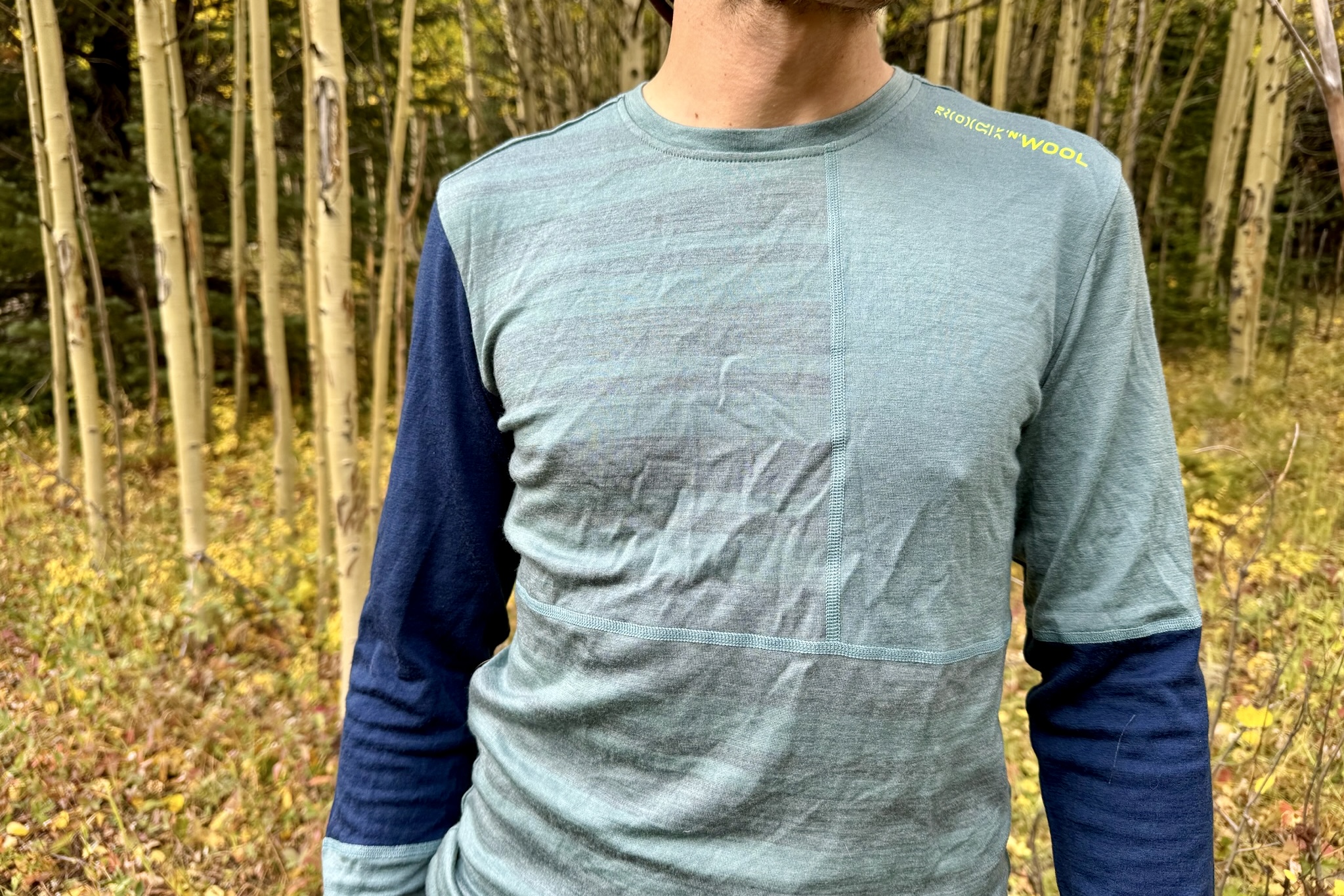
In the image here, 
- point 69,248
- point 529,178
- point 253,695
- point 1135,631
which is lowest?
point 253,695

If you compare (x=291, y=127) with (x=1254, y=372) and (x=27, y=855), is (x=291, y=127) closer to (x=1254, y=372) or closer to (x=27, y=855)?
(x=27, y=855)

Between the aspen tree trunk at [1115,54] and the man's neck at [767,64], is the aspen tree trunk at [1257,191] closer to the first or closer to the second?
the aspen tree trunk at [1115,54]

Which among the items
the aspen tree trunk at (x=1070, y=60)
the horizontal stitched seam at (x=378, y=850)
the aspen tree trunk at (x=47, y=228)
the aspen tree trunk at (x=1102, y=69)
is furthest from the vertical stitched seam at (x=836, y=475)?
the aspen tree trunk at (x=1070, y=60)

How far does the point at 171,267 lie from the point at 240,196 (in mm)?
2032

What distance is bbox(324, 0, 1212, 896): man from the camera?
0.70 m

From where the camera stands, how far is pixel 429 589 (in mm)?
889

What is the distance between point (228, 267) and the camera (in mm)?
7750

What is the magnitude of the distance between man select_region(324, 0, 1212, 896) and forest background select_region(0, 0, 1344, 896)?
1089 millimetres

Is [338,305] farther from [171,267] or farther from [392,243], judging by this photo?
[171,267]

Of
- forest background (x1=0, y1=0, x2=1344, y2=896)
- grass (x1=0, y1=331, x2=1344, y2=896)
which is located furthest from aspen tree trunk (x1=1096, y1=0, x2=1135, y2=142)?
grass (x1=0, y1=331, x2=1344, y2=896)

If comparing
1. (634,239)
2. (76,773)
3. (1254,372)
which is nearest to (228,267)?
(76,773)

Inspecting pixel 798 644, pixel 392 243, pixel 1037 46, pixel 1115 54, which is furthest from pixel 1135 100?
pixel 798 644

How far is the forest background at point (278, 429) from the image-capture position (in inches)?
104

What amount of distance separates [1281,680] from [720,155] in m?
3.32
